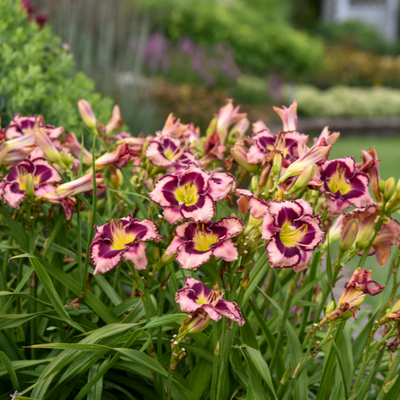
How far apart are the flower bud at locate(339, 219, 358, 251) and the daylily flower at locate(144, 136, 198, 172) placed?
366 millimetres

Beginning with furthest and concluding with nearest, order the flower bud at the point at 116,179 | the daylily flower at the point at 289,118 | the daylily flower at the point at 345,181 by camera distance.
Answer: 1. the flower bud at the point at 116,179
2. the daylily flower at the point at 289,118
3. the daylily flower at the point at 345,181

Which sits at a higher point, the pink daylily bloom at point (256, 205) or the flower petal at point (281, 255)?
the pink daylily bloom at point (256, 205)

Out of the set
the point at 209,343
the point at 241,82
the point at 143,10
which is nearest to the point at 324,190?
the point at 209,343

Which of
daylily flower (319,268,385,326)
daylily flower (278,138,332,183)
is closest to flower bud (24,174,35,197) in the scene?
daylily flower (278,138,332,183)

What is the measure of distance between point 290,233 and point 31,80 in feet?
4.55

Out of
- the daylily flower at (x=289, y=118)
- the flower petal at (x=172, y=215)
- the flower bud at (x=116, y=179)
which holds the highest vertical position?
the daylily flower at (x=289, y=118)

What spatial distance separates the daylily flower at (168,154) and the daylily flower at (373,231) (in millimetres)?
385

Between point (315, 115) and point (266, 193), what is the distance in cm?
977

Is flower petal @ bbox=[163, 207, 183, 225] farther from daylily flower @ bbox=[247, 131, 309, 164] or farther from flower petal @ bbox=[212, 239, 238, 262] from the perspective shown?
daylily flower @ bbox=[247, 131, 309, 164]

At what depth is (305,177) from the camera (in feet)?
3.27

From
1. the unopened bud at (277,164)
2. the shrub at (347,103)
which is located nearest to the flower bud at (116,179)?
the unopened bud at (277,164)

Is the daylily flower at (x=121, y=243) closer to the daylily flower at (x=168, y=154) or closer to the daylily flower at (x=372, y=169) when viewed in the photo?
the daylily flower at (x=168, y=154)

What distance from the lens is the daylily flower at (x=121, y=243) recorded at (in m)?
0.96

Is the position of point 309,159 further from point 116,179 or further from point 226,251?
point 116,179
